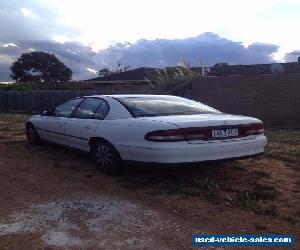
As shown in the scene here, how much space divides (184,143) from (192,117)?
62 cm

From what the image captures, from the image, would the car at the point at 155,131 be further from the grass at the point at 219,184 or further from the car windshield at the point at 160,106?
the grass at the point at 219,184

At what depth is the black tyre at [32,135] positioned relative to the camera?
9.60 metres

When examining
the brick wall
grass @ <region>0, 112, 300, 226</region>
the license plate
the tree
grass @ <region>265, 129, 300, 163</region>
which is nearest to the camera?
grass @ <region>0, 112, 300, 226</region>

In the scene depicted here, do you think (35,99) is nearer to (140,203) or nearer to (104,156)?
(104,156)

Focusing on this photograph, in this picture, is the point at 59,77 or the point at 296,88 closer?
the point at 296,88

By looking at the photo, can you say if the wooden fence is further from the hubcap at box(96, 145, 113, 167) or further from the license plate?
the license plate

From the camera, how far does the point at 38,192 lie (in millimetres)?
6031

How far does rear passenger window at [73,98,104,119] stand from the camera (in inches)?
298

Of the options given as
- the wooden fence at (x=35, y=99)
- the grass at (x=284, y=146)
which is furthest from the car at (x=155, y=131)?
the wooden fence at (x=35, y=99)

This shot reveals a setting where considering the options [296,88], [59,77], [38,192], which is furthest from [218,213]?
[59,77]

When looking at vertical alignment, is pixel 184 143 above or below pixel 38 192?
above

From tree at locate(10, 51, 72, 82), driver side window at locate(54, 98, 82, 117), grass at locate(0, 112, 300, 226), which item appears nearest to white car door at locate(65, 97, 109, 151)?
driver side window at locate(54, 98, 82, 117)

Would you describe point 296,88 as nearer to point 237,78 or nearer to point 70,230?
point 237,78

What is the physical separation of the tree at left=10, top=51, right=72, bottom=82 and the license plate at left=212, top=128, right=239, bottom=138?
5145 centimetres
